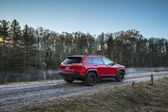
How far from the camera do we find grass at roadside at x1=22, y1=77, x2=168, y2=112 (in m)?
10.9

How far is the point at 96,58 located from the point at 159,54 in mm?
100409

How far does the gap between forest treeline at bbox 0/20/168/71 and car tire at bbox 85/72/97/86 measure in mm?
50859

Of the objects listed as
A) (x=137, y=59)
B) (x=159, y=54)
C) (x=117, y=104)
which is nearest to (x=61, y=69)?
(x=117, y=104)

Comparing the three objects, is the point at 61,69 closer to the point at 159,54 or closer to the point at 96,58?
the point at 96,58

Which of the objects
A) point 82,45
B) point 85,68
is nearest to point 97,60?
point 85,68

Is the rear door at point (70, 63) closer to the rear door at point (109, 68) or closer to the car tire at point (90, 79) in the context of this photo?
the car tire at point (90, 79)

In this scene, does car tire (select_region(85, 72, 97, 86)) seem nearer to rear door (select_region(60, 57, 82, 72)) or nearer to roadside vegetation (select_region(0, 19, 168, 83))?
rear door (select_region(60, 57, 82, 72))

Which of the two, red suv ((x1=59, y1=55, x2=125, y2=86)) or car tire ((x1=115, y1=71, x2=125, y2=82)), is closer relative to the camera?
red suv ((x1=59, y1=55, x2=125, y2=86))

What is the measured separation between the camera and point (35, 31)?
9094 centimetres

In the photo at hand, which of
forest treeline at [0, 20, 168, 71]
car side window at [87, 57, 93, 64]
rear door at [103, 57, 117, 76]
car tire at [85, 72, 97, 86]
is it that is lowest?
car tire at [85, 72, 97, 86]

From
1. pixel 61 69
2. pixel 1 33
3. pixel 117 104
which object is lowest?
pixel 117 104

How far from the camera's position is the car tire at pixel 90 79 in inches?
661

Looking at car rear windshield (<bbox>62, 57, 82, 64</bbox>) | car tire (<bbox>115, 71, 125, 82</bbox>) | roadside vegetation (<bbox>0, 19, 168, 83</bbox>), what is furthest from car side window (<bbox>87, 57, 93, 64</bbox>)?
roadside vegetation (<bbox>0, 19, 168, 83</bbox>)

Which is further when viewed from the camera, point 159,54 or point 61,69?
point 159,54
